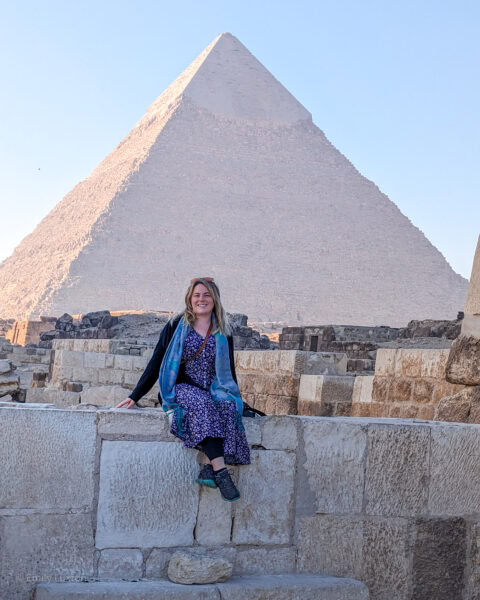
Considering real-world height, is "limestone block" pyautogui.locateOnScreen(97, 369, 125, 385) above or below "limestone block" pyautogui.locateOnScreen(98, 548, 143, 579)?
above

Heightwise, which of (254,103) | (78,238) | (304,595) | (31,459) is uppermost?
(254,103)

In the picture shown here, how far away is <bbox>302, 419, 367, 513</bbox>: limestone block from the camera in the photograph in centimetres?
293

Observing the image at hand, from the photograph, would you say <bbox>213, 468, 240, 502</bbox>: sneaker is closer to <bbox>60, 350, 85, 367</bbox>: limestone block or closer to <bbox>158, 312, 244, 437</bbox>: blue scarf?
<bbox>158, 312, 244, 437</bbox>: blue scarf

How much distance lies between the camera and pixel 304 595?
2.76m

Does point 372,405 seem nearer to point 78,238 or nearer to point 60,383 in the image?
point 60,383

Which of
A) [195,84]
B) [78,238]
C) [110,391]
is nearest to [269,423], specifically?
[110,391]

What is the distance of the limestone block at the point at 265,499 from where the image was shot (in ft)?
9.39

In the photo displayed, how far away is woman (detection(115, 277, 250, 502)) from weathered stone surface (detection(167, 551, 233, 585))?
16 centimetres

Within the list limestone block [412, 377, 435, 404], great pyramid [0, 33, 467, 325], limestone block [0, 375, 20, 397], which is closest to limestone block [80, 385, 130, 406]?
limestone block [0, 375, 20, 397]

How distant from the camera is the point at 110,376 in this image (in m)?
8.12

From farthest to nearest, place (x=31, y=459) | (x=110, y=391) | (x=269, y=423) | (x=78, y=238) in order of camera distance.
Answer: (x=78, y=238) < (x=110, y=391) < (x=269, y=423) < (x=31, y=459)

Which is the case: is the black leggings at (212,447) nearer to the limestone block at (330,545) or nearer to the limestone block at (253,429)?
the limestone block at (253,429)

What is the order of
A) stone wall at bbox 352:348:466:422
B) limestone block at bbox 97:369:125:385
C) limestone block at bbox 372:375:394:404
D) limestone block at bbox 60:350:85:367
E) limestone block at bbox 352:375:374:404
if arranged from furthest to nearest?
limestone block at bbox 60:350:85:367
limestone block at bbox 97:369:125:385
limestone block at bbox 352:375:374:404
limestone block at bbox 372:375:394:404
stone wall at bbox 352:348:466:422

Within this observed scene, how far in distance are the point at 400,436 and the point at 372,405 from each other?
5.75ft
